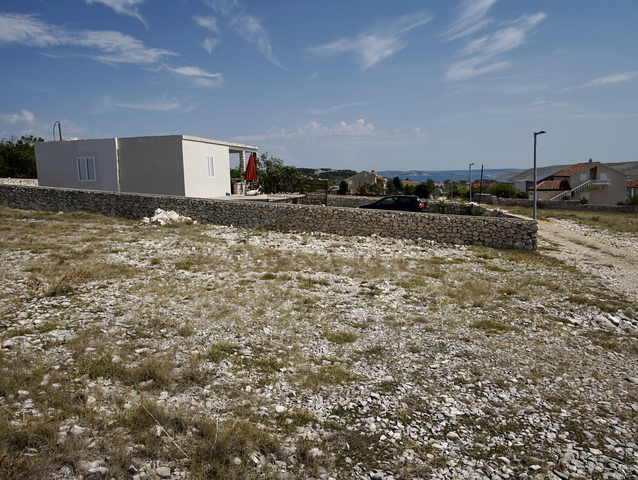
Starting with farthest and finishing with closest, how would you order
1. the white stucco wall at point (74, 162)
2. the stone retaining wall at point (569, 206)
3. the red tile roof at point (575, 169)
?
the red tile roof at point (575, 169), the stone retaining wall at point (569, 206), the white stucco wall at point (74, 162)

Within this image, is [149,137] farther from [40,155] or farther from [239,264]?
[239,264]

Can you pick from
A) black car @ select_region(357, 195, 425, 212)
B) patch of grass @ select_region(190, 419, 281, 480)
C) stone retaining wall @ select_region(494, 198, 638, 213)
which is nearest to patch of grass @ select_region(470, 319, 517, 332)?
patch of grass @ select_region(190, 419, 281, 480)

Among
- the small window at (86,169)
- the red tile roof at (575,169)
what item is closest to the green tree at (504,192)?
the red tile roof at (575,169)

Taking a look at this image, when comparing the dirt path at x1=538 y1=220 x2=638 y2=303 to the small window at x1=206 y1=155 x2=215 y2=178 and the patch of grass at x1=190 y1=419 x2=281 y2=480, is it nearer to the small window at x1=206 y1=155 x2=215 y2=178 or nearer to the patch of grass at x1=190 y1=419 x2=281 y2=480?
the patch of grass at x1=190 y1=419 x2=281 y2=480

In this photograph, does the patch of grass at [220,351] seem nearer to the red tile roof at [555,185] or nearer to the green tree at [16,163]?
the green tree at [16,163]

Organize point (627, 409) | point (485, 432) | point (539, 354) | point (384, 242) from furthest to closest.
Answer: point (384, 242) < point (539, 354) < point (627, 409) < point (485, 432)

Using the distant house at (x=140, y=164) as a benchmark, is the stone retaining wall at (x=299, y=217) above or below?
below

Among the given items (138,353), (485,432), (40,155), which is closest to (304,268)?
(138,353)

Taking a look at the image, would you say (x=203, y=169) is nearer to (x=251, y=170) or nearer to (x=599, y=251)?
(x=251, y=170)

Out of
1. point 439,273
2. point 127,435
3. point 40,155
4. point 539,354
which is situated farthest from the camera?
point 40,155

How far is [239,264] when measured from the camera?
38.5 ft

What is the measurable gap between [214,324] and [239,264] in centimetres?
477

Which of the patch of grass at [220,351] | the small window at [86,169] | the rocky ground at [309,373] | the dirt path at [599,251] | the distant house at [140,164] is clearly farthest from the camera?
the small window at [86,169]

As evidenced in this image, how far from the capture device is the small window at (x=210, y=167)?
84.5ft
